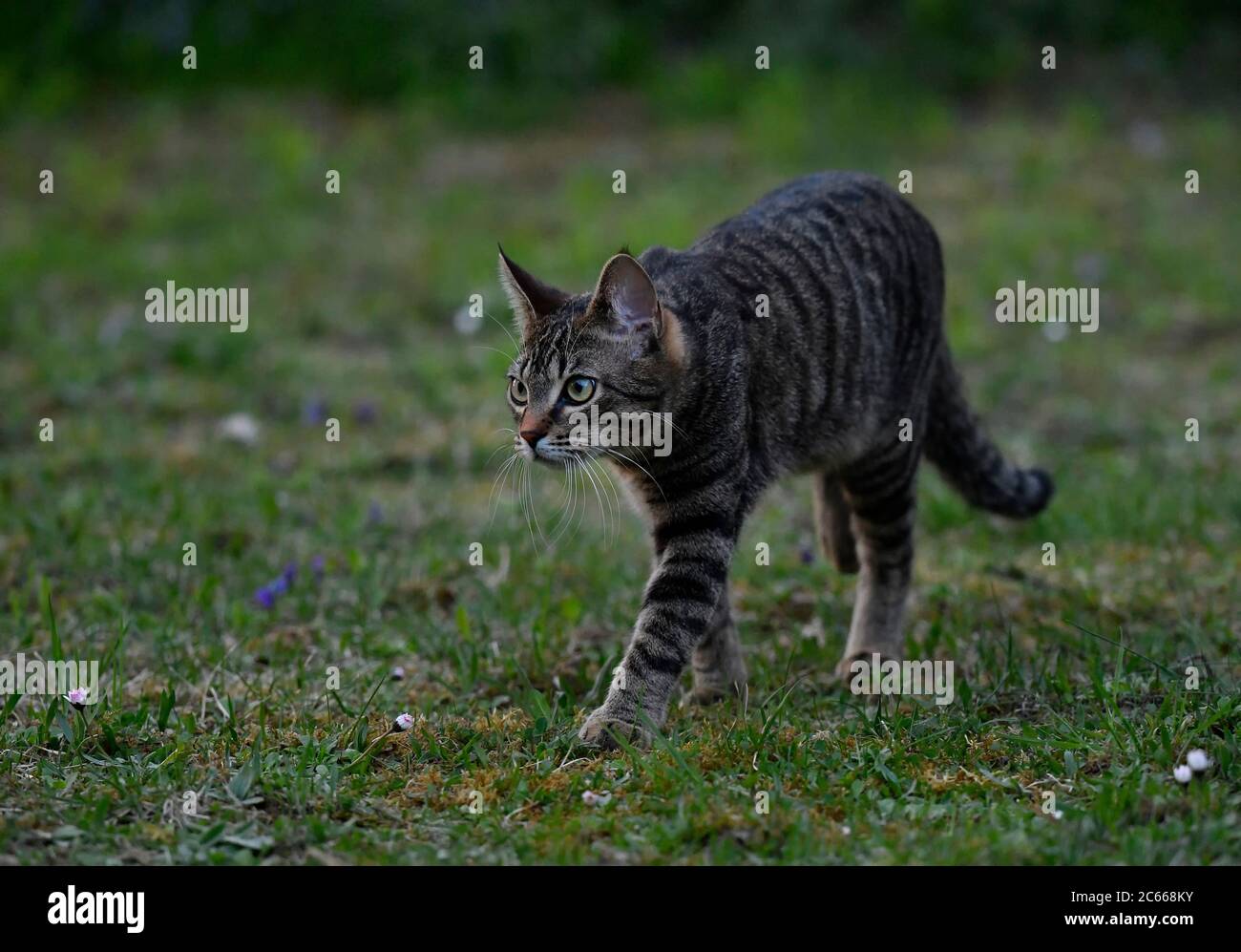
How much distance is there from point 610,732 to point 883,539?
1480 millimetres

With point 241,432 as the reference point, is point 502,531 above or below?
below

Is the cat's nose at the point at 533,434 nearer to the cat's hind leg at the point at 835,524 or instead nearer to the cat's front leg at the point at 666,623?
the cat's front leg at the point at 666,623

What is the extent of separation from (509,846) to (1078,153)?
8581 mm

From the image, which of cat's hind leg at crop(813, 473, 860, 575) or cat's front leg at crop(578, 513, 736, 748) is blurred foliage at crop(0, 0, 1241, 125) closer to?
cat's hind leg at crop(813, 473, 860, 575)

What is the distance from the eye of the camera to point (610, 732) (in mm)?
3768

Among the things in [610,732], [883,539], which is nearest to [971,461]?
[883,539]

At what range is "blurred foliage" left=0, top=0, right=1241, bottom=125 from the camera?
443 inches

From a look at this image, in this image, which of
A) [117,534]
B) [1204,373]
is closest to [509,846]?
[117,534]

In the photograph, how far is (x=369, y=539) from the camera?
5.75 m

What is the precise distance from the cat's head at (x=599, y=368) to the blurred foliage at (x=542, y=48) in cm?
754

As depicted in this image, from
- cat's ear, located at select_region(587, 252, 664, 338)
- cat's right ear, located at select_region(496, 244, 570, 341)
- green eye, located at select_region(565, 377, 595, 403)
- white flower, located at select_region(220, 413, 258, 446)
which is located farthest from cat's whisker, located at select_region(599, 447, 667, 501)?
white flower, located at select_region(220, 413, 258, 446)

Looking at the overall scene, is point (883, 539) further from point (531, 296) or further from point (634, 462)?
point (531, 296)

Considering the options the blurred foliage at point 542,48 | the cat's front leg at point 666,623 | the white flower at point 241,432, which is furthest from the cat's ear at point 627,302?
the blurred foliage at point 542,48

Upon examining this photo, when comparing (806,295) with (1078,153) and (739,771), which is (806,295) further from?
(1078,153)
